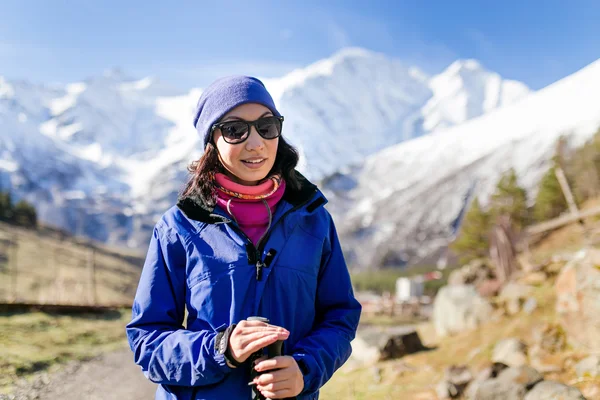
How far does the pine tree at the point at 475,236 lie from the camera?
136 feet

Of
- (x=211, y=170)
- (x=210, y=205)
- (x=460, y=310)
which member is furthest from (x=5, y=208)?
(x=210, y=205)

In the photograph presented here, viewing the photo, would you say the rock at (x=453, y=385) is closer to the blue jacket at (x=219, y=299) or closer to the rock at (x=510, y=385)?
the rock at (x=510, y=385)

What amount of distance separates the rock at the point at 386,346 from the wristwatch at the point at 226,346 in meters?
8.65

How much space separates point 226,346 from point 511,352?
23.2ft

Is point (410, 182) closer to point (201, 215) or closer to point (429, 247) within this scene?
point (429, 247)

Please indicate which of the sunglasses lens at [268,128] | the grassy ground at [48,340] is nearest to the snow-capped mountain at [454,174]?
the grassy ground at [48,340]

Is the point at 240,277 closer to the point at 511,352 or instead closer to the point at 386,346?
the point at 511,352

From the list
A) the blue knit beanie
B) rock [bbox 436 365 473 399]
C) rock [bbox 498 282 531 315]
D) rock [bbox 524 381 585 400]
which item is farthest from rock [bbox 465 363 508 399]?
rock [bbox 498 282 531 315]

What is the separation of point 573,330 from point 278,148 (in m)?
6.39

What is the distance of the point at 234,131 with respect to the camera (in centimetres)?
200

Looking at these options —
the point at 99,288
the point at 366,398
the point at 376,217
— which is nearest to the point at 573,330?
the point at 366,398

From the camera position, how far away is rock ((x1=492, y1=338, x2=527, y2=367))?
24.2 ft

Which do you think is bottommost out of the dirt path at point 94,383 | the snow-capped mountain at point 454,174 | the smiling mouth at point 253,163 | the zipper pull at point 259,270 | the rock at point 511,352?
the rock at point 511,352

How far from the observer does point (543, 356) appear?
23.3 ft
